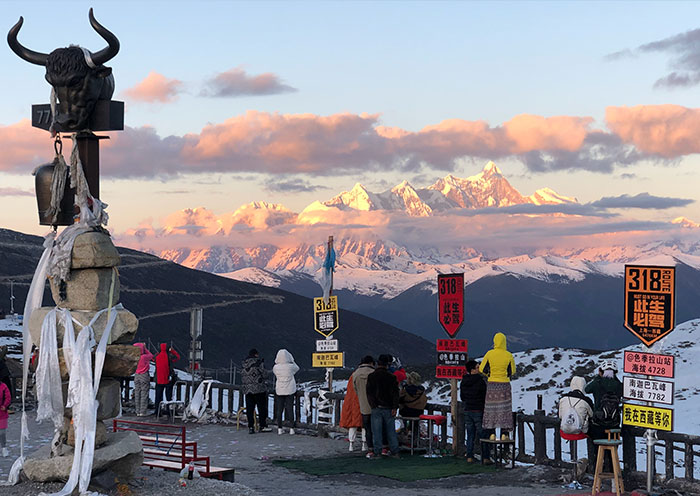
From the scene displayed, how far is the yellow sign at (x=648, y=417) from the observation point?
1534 centimetres

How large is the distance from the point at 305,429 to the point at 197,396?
417cm

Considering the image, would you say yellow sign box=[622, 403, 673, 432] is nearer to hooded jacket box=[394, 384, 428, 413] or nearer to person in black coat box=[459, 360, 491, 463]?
person in black coat box=[459, 360, 491, 463]

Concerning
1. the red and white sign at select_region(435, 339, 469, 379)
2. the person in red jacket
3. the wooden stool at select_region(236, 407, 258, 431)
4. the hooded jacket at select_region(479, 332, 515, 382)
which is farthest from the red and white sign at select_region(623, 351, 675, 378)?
the person in red jacket

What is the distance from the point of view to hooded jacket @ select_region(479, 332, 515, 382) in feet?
59.9

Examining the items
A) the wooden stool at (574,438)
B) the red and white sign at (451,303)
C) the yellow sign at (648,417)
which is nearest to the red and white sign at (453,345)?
the red and white sign at (451,303)

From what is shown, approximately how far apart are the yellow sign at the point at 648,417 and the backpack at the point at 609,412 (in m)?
0.16

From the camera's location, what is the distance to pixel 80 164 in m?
13.1

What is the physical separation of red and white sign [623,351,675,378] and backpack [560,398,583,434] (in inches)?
41.1

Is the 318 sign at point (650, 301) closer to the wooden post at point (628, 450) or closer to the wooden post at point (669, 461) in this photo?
the wooden post at point (628, 450)

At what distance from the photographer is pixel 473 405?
18.6m

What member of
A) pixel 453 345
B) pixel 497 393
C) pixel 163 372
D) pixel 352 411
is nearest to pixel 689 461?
pixel 497 393

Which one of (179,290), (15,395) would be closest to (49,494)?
(15,395)

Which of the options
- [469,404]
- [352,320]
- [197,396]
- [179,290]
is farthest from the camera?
[352,320]

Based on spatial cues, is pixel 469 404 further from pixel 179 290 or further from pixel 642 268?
pixel 179 290
